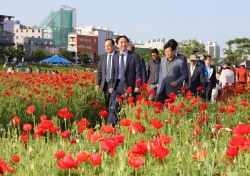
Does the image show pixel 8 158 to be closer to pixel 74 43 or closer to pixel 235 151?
pixel 235 151

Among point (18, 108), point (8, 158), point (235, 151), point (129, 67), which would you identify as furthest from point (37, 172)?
point (18, 108)

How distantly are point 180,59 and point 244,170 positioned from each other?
442 centimetres

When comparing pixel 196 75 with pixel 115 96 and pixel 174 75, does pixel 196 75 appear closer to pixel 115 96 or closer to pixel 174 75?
pixel 174 75

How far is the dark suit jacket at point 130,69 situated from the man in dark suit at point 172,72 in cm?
41

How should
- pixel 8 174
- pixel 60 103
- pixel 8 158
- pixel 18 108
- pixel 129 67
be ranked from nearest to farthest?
pixel 8 174 < pixel 8 158 < pixel 129 67 < pixel 18 108 < pixel 60 103

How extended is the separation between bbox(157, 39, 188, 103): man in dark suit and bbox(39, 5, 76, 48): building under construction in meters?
139

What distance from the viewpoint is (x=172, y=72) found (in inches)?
274

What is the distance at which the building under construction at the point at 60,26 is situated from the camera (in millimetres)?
147375

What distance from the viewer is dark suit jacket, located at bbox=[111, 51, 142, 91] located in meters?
6.95

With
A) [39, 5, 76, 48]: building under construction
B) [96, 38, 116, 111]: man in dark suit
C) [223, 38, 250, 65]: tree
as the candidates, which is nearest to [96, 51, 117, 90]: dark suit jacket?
[96, 38, 116, 111]: man in dark suit

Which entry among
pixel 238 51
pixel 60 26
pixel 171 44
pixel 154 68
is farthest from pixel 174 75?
pixel 60 26

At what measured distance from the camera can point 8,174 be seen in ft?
9.79

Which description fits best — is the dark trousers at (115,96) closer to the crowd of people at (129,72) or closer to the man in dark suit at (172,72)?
the crowd of people at (129,72)

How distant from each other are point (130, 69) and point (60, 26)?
149 metres
